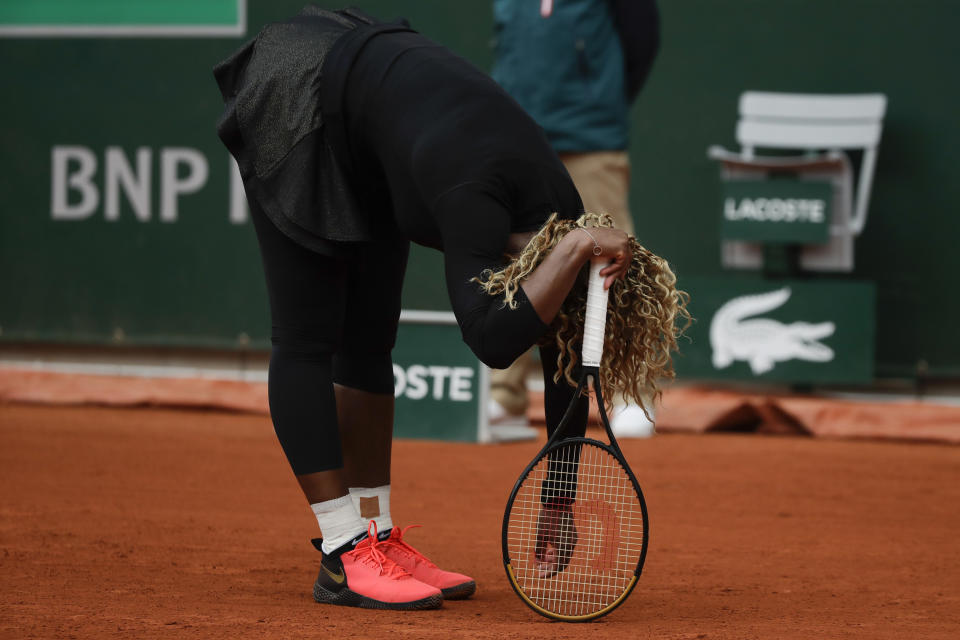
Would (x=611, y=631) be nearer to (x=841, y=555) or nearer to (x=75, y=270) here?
(x=841, y=555)

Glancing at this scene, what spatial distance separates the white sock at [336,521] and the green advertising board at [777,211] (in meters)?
3.41

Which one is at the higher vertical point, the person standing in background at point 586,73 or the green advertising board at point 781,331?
the person standing in background at point 586,73

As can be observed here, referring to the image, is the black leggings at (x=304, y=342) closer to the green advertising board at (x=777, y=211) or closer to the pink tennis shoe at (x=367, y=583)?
the pink tennis shoe at (x=367, y=583)

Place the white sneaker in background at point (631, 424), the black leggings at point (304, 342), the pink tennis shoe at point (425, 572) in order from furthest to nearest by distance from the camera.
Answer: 1. the white sneaker in background at point (631, 424)
2. the pink tennis shoe at point (425, 572)
3. the black leggings at point (304, 342)

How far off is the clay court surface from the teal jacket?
1174 mm

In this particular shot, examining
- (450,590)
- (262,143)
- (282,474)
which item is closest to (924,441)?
(282,474)

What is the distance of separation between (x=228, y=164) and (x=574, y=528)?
4243 mm

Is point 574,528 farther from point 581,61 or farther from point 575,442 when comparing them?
point 581,61

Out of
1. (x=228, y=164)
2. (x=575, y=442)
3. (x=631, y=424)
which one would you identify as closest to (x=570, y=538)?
(x=575, y=442)

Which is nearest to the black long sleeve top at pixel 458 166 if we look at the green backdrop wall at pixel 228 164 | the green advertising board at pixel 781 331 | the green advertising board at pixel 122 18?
the green advertising board at pixel 781 331

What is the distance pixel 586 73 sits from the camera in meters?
4.84

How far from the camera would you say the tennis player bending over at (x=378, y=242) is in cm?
213

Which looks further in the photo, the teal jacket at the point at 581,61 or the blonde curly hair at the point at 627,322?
the teal jacket at the point at 581,61

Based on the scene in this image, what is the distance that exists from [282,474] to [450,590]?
1.67 metres
